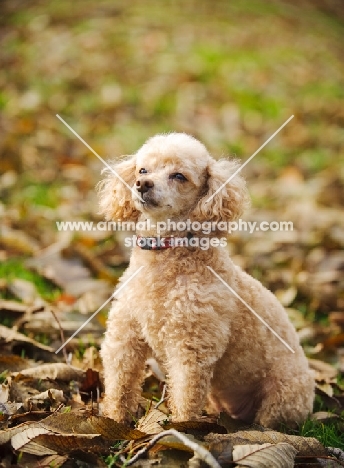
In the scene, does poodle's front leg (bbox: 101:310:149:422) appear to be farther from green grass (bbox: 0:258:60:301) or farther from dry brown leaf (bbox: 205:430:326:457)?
green grass (bbox: 0:258:60:301)

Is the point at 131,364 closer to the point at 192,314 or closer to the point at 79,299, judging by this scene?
the point at 192,314

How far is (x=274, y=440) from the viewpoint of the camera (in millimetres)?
2484

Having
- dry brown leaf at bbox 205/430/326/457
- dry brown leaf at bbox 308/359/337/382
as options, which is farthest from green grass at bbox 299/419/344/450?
dry brown leaf at bbox 308/359/337/382

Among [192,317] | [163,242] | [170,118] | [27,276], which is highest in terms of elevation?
[170,118]

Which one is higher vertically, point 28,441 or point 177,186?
point 177,186

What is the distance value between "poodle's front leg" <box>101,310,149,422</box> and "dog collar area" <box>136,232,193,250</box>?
360 mm

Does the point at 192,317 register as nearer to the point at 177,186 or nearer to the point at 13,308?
the point at 177,186

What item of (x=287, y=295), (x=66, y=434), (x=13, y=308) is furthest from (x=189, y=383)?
(x=287, y=295)

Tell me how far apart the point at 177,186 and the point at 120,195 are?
0.35 m

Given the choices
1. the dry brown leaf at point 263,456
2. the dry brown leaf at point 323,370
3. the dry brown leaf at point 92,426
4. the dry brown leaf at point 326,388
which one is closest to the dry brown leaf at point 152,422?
the dry brown leaf at point 92,426

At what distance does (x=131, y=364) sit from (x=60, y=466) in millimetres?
739

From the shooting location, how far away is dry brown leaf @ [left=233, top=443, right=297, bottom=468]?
220 cm

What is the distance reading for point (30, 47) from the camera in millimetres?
9688

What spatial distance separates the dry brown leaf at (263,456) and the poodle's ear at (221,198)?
109 centimetres
